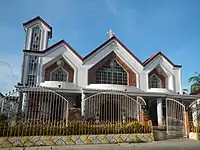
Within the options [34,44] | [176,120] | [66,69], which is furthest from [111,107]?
[34,44]

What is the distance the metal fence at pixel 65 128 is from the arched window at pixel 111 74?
9.24 m

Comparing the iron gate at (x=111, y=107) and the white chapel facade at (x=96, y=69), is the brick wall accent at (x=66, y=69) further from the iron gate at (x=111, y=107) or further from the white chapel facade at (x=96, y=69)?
the iron gate at (x=111, y=107)

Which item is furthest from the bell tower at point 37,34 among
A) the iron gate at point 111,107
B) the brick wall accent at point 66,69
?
the iron gate at point 111,107

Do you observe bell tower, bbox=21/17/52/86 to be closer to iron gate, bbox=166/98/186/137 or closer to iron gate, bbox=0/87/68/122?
iron gate, bbox=0/87/68/122

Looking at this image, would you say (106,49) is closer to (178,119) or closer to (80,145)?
(178,119)

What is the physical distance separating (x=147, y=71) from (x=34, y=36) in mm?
12977

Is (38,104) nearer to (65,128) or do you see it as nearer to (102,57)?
(65,128)

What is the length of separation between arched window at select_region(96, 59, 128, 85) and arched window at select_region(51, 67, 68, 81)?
321cm

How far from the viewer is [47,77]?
64.7ft

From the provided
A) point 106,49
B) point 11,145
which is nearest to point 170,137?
point 11,145

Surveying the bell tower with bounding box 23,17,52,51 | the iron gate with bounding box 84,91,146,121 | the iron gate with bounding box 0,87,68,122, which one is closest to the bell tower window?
the iron gate with bounding box 84,91,146,121

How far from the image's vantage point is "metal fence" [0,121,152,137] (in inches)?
388

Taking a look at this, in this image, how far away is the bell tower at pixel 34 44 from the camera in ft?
64.4

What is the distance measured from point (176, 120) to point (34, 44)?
53.7 feet
